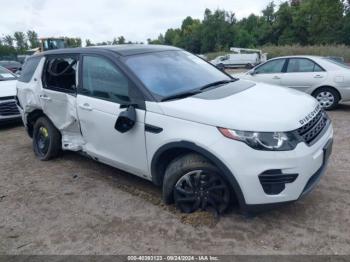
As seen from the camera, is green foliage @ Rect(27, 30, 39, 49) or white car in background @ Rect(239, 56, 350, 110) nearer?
white car in background @ Rect(239, 56, 350, 110)

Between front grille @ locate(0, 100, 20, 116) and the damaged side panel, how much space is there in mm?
2731

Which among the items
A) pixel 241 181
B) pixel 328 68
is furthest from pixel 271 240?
pixel 328 68

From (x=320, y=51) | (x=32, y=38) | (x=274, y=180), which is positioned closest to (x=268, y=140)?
(x=274, y=180)

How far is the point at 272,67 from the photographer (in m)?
9.35

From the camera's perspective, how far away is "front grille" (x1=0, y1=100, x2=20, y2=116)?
8.27 metres

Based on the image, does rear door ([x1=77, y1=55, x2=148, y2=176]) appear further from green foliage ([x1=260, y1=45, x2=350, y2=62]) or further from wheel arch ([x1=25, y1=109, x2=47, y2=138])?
green foliage ([x1=260, y1=45, x2=350, y2=62])

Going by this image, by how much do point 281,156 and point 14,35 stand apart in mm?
108587

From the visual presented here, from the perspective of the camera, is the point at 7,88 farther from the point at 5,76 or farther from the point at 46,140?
the point at 46,140

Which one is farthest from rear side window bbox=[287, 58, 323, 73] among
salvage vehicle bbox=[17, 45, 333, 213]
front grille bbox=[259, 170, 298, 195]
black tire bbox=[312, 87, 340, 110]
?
front grille bbox=[259, 170, 298, 195]

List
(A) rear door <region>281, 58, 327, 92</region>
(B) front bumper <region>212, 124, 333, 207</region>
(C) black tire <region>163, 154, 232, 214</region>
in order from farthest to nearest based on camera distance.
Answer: (A) rear door <region>281, 58, 327, 92</region> → (C) black tire <region>163, 154, 232, 214</region> → (B) front bumper <region>212, 124, 333, 207</region>

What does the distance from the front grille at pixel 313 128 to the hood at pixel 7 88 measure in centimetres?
719

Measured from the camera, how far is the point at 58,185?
476 cm

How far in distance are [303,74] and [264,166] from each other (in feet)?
21.0

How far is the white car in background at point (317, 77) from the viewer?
8258 millimetres
